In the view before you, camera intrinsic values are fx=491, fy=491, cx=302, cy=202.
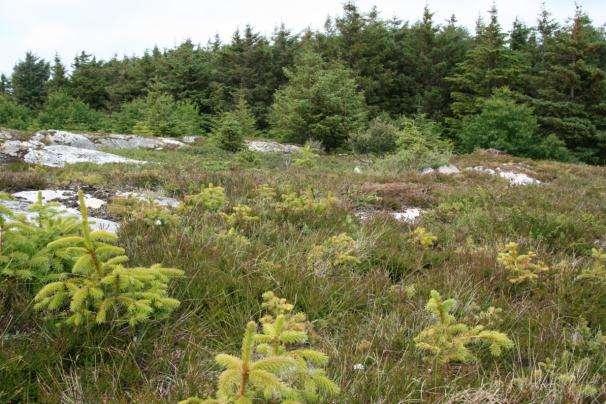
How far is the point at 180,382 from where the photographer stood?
246 centimetres

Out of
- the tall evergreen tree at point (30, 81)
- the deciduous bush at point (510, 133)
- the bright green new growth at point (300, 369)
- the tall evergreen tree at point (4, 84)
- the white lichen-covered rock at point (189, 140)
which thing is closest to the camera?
the bright green new growth at point (300, 369)

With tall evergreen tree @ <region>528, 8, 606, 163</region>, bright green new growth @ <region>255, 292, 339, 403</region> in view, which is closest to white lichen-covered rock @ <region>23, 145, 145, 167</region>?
bright green new growth @ <region>255, 292, 339, 403</region>

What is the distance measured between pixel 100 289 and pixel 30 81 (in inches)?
2486

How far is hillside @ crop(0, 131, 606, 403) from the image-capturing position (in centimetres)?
253

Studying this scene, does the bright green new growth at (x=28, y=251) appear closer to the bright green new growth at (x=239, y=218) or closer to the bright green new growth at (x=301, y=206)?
the bright green new growth at (x=239, y=218)

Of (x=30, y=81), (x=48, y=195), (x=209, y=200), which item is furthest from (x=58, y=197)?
(x=30, y=81)

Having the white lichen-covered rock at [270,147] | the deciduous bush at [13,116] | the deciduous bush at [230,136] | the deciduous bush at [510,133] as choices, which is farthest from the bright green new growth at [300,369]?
the deciduous bush at [13,116]

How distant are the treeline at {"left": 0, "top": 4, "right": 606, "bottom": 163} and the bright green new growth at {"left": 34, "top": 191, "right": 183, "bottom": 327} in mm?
19633

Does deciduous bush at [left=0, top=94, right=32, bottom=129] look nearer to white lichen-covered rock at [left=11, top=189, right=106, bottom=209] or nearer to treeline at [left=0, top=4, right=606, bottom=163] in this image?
treeline at [left=0, top=4, right=606, bottom=163]

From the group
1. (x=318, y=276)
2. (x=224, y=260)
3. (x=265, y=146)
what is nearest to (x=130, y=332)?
(x=224, y=260)

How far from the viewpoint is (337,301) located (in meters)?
3.78

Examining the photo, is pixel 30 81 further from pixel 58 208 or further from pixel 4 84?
pixel 58 208

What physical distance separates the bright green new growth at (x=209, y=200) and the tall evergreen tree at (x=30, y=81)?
5701cm

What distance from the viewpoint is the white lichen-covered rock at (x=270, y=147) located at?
73.8 feet
